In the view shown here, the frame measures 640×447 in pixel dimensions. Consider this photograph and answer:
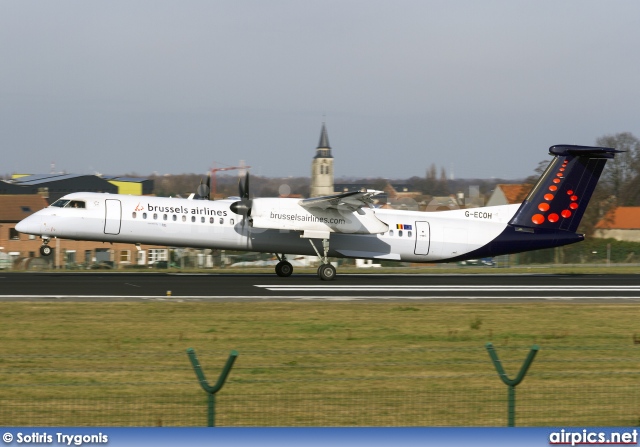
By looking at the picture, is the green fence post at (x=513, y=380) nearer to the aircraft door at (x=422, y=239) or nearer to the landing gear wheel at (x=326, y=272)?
the landing gear wheel at (x=326, y=272)

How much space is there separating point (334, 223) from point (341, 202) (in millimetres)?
1030

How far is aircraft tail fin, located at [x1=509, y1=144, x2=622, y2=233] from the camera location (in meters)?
29.1

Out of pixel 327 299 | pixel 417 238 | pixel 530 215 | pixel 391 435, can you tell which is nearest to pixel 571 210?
pixel 530 215

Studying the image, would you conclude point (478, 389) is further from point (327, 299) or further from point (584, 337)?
point (327, 299)

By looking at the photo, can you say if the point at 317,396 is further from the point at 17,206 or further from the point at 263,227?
the point at 17,206

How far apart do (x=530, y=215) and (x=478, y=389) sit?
19678 millimetres

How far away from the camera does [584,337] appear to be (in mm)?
16438

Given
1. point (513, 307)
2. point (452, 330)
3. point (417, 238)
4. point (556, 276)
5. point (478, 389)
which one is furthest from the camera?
point (556, 276)

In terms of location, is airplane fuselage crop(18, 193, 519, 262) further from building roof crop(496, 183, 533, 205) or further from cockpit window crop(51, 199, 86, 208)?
building roof crop(496, 183, 533, 205)

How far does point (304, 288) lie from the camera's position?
24.7m

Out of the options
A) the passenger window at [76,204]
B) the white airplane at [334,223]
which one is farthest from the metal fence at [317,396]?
the passenger window at [76,204]

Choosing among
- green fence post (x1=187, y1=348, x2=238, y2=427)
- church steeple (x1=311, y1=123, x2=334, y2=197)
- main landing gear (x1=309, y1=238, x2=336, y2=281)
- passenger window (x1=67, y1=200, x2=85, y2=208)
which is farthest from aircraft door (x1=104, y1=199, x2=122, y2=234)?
church steeple (x1=311, y1=123, x2=334, y2=197)

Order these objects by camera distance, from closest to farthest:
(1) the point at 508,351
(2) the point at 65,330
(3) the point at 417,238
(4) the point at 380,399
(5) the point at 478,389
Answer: (4) the point at 380,399 → (5) the point at 478,389 → (1) the point at 508,351 → (2) the point at 65,330 → (3) the point at 417,238

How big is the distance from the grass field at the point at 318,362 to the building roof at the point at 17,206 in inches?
1601
